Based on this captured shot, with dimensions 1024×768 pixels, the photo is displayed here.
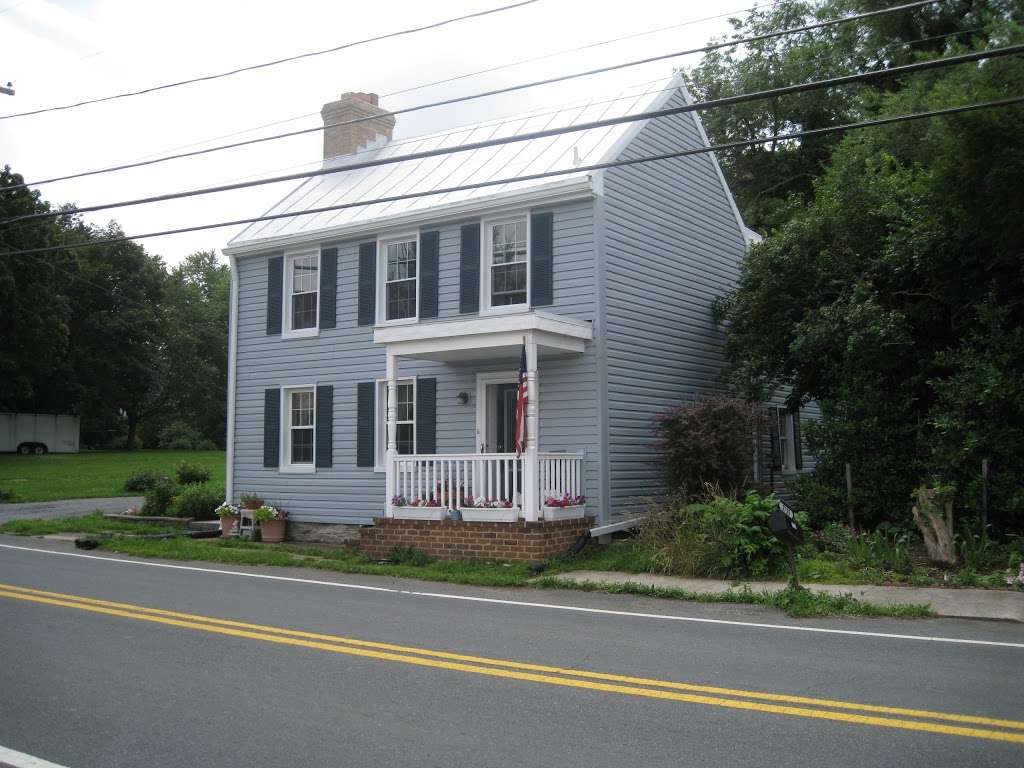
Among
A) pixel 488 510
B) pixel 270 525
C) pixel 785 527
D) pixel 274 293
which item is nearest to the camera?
pixel 785 527

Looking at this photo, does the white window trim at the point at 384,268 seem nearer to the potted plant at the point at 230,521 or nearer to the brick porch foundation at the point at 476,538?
the brick porch foundation at the point at 476,538

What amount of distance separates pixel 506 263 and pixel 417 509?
464cm

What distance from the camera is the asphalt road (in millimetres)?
5051

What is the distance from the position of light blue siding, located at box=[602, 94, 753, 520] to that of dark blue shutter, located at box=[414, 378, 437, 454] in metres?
3.39

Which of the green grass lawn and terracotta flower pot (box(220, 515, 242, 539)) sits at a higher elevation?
the green grass lawn

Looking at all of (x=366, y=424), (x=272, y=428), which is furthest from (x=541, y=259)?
(x=272, y=428)

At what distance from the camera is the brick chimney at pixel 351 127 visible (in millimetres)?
21469

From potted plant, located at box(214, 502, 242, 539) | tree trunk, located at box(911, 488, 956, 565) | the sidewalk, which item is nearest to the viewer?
the sidewalk

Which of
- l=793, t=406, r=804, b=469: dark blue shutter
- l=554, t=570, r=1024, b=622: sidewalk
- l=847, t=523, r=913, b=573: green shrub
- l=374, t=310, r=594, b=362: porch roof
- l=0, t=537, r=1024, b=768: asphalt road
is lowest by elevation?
l=0, t=537, r=1024, b=768: asphalt road

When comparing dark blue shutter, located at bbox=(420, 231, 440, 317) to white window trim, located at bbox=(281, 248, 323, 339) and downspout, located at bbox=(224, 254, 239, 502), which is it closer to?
white window trim, located at bbox=(281, 248, 323, 339)

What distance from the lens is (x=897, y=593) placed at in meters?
10.5

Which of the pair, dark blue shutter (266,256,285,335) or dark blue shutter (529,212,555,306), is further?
dark blue shutter (266,256,285,335)

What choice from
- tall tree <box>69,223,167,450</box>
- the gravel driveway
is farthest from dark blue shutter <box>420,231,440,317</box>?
tall tree <box>69,223,167,450</box>

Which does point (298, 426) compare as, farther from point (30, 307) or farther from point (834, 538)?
point (30, 307)
